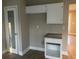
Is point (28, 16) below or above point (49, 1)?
below

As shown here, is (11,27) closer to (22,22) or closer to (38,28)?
(22,22)

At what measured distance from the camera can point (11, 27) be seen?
450cm

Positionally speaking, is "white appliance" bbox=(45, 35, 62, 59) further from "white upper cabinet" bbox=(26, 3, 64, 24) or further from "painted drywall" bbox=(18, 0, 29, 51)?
"painted drywall" bbox=(18, 0, 29, 51)

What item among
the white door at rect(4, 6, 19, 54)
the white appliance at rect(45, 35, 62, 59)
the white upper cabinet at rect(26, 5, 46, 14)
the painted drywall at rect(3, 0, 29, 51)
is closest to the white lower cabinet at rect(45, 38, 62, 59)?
the white appliance at rect(45, 35, 62, 59)

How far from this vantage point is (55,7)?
3.93 meters

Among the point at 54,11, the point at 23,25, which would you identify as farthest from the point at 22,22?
the point at 54,11

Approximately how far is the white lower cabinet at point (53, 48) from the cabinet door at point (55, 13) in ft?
2.66

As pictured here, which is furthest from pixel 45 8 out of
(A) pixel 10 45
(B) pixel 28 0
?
(A) pixel 10 45

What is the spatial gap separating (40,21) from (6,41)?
1.90 m

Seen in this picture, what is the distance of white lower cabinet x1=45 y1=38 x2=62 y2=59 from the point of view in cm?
367

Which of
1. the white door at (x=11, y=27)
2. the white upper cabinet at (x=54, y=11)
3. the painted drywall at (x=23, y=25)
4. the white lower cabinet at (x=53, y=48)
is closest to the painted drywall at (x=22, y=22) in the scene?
the painted drywall at (x=23, y=25)

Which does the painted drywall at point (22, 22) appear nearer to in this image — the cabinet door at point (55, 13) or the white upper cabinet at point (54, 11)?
the white upper cabinet at point (54, 11)

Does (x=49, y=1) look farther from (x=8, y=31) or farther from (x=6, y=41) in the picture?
(x=6, y=41)

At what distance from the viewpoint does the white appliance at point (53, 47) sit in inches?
144
